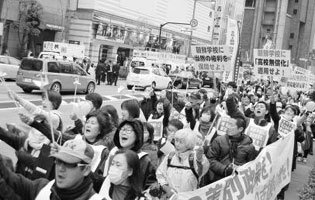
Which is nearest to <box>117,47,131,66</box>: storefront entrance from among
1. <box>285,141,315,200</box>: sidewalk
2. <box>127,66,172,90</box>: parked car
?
<box>127,66,172,90</box>: parked car

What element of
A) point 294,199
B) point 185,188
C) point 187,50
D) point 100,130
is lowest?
point 294,199

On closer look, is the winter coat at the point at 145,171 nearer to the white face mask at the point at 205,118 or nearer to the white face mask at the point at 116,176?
the white face mask at the point at 116,176

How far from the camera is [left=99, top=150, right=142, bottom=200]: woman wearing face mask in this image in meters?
3.92

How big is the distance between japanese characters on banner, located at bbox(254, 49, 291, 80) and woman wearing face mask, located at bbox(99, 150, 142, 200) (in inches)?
328

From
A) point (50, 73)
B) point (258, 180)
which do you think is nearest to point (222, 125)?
point (258, 180)

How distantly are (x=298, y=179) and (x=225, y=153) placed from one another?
4906mm

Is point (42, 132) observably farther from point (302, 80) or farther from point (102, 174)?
point (302, 80)

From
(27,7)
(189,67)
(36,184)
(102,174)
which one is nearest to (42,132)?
(102,174)

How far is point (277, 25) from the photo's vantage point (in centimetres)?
8788

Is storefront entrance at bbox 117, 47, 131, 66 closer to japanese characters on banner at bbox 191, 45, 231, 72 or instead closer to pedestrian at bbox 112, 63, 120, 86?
pedestrian at bbox 112, 63, 120, 86

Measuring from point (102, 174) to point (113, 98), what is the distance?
1812 cm

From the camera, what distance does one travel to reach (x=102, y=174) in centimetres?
459

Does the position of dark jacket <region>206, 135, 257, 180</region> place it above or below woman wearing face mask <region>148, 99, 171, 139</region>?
below

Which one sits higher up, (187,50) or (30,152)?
(187,50)
